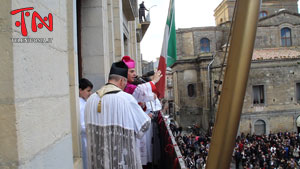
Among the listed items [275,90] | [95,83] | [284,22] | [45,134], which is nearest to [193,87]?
[275,90]

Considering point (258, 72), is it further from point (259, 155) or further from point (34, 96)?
point (34, 96)

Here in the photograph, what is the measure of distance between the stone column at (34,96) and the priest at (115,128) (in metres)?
0.52

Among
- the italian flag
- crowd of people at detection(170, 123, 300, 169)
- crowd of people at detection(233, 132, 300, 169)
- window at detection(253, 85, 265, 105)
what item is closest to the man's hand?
the italian flag

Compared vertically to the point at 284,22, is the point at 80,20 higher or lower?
lower

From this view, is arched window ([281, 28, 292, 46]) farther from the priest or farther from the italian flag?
the priest

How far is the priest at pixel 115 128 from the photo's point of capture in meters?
2.68

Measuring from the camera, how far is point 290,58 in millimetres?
28672

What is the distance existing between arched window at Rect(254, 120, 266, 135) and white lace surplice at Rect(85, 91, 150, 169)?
92.7 ft

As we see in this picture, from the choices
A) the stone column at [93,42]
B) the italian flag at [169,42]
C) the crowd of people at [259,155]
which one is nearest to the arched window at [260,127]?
the crowd of people at [259,155]

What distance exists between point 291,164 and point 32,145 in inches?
672

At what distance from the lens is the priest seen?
2682 millimetres

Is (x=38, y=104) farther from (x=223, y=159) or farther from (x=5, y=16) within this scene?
(x=223, y=159)

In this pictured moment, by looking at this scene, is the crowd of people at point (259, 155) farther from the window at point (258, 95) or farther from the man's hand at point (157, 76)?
the man's hand at point (157, 76)

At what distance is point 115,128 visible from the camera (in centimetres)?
269
